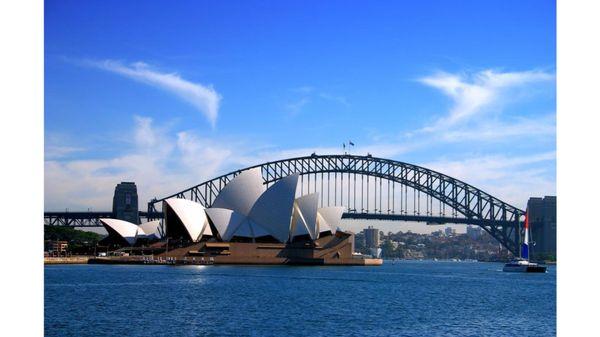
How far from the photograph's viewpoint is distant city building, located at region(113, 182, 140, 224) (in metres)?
115

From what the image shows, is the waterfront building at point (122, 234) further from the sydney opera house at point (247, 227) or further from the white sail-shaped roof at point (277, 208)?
the white sail-shaped roof at point (277, 208)

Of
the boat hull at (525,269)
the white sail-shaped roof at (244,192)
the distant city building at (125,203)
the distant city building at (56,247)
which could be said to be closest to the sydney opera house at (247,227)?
the white sail-shaped roof at (244,192)

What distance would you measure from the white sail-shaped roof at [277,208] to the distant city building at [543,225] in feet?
172

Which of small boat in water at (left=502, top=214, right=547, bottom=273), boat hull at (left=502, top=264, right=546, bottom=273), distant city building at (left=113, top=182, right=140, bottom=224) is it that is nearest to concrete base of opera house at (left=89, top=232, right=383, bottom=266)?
boat hull at (left=502, top=264, right=546, bottom=273)

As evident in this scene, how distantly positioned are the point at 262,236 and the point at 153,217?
43959 millimetres

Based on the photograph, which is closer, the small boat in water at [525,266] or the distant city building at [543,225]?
the small boat in water at [525,266]

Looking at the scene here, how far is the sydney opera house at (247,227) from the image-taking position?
7550cm

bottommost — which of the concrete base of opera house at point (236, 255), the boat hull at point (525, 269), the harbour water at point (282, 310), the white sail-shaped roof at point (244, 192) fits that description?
the boat hull at point (525, 269)

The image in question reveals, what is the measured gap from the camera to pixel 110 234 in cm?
8994

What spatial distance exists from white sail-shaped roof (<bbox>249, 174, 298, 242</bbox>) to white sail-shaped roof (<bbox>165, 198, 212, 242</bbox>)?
521 centimetres

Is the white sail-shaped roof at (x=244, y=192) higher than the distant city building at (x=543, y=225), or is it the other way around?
the white sail-shaped roof at (x=244, y=192)

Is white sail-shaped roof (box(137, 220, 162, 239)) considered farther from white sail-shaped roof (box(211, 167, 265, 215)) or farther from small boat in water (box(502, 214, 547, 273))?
small boat in water (box(502, 214, 547, 273))

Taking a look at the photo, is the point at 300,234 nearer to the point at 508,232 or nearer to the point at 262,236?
the point at 262,236
